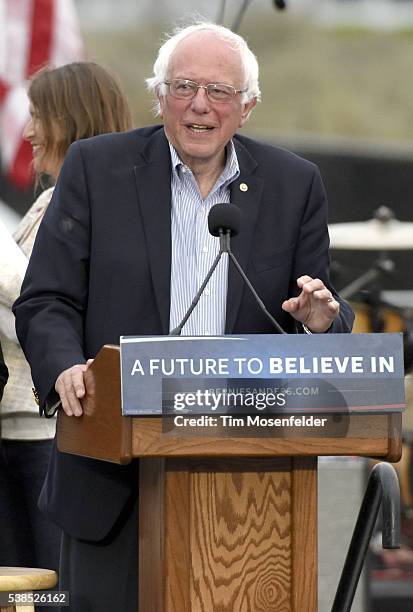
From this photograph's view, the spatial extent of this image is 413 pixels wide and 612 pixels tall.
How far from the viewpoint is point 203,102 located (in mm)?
3344

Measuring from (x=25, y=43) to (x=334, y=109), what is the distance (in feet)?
37.3

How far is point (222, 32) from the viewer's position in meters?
3.43

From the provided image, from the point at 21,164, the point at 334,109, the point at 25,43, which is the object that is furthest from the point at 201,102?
the point at 334,109

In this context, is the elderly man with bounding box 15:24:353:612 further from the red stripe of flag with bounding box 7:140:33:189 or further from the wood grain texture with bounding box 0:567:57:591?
the red stripe of flag with bounding box 7:140:33:189

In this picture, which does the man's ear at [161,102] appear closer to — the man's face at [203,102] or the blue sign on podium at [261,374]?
the man's face at [203,102]

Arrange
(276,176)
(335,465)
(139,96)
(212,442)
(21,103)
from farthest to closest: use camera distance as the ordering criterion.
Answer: (139,96) < (21,103) < (335,465) < (276,176) < (212,442)

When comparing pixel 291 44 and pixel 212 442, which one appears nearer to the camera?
pixel 212 442

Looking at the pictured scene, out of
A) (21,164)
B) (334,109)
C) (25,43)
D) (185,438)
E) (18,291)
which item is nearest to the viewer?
(185,438)

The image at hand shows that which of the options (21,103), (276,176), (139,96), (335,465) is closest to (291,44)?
(139,96)

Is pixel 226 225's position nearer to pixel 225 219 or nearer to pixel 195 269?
pixel 225 219

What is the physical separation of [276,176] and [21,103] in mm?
5289

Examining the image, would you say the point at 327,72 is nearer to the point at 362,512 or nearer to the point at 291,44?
the point at 291,44

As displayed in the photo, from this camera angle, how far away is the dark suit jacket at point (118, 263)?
3.34 m

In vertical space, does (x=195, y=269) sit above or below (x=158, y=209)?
below
